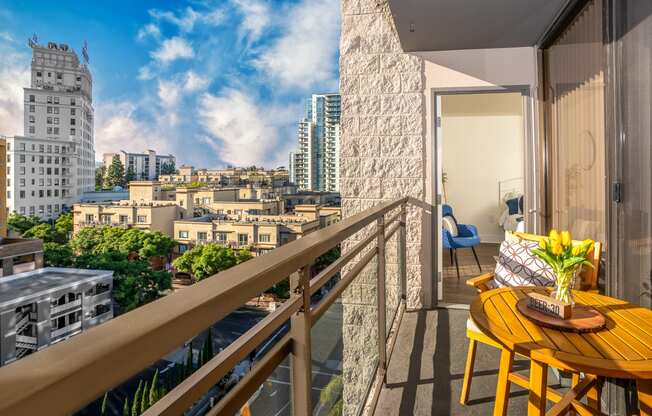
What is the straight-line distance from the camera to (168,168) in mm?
16047

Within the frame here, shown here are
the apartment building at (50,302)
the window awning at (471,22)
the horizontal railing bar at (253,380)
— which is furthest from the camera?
the apartment building at (50,302)

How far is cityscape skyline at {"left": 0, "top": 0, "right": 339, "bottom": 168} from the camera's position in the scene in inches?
Result: 890

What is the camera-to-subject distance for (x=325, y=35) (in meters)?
23.2

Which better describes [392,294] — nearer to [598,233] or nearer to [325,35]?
[598,233]

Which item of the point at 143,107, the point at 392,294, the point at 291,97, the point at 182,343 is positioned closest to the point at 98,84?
the point at 143,107

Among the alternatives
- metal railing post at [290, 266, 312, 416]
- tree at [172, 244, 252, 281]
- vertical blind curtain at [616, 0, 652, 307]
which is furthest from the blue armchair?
tree at [172, 244, 252, 281]

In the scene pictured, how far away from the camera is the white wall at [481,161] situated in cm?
683

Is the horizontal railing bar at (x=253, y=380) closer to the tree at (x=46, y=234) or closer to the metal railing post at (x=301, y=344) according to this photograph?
the metal railing post at (x=301, y=344)

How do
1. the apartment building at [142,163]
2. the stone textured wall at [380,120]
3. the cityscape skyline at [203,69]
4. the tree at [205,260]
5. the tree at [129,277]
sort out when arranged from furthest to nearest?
the cityscape skyline at [203,69] → the apartment building at [142,163] → the tree at [205,260] → the tree at [129,277] → the stone textured wall at [380,120]

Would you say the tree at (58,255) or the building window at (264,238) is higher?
the building window at (264,238)

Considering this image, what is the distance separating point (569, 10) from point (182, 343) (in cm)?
306

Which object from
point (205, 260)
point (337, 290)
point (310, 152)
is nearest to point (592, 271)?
point (337, 290)

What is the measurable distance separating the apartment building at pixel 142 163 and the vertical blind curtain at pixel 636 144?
49.4 feet

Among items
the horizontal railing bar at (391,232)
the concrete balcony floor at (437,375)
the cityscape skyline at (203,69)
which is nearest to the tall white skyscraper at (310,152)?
the cityscape skyline at (203,69)
